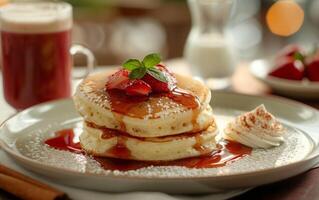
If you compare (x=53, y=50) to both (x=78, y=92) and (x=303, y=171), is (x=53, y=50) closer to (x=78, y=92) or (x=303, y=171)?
(x=78, y=92)

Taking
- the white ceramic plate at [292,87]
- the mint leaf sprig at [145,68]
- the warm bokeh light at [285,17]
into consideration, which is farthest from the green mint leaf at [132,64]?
the warm bokeh light at [285,17]

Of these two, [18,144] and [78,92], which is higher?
[78,92]

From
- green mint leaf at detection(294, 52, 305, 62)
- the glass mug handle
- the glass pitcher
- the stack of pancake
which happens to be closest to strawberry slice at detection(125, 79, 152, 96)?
the stack of pancake

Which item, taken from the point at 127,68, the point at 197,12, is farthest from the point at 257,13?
the point at 127,68

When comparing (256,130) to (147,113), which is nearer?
(147,113)

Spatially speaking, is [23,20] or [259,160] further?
[23,20]

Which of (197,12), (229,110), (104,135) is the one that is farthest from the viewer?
(197,12)

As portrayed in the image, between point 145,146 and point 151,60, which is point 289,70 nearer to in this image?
point 151,60

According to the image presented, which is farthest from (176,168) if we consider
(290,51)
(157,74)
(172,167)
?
(290,51)
